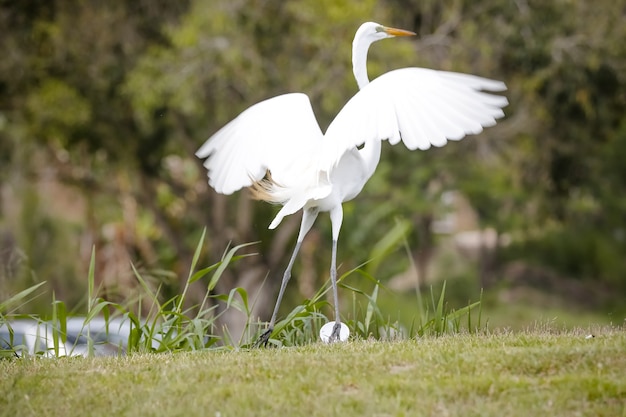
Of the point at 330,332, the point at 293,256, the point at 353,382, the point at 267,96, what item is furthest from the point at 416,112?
the point at 267,96

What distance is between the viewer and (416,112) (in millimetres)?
6438

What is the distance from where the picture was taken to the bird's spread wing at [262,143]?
746 cm

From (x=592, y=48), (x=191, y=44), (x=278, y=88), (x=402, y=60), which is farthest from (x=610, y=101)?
(x=191, y=44)

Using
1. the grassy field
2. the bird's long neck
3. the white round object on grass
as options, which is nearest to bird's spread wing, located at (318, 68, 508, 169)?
the bird's long neck

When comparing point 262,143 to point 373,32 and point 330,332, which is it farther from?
point 330,332

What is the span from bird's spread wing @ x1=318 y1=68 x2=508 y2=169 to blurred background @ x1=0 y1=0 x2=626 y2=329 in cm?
598

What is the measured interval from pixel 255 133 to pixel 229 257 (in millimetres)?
1358

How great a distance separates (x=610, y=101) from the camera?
1723 centimetres

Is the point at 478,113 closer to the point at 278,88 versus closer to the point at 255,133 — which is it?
the point at 255,133

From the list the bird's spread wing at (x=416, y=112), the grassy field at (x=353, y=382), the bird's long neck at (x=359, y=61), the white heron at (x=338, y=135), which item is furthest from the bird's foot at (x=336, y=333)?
the bird's long neck at (x=359, y=61)

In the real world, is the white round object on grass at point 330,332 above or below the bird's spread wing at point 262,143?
below

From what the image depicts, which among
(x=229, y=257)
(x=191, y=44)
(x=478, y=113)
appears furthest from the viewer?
(x=191, y=44)

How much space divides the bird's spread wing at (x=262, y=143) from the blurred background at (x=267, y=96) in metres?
4.64

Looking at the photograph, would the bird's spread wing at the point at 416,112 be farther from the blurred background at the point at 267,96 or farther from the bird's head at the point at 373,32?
the blurred background at the point at 267,96
